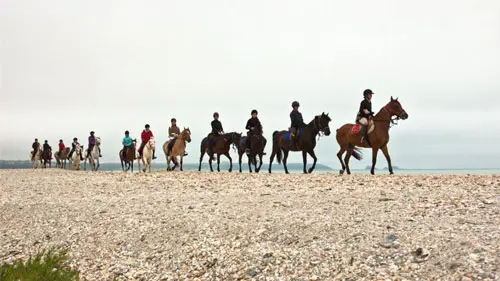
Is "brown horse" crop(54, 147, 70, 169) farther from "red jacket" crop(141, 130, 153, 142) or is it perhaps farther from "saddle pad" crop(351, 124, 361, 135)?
"saddle pad" crop(351, 124, 361, 135)

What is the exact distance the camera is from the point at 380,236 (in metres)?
7.32

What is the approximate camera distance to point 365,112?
1712cm

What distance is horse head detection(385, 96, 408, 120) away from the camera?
55.3 feet

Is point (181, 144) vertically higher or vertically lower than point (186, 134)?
lower

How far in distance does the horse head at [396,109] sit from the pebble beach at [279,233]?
5.42 meters

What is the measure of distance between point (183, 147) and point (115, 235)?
16.7 metres

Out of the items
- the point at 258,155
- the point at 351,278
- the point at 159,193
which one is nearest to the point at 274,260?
the point at 351,278

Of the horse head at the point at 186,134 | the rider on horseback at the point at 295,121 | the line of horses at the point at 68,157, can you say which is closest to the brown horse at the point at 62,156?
the line of horses at the point at 68,157

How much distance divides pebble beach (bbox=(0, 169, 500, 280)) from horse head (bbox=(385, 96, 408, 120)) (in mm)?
5417

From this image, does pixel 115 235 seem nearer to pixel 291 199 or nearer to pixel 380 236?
pixel 291 199

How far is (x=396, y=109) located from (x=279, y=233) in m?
10.8

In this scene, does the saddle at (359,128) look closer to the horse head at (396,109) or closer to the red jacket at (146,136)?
the horse head at (396,109)

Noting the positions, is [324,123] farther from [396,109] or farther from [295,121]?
[396,109]

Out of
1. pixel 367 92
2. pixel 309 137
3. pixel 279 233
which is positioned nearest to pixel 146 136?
pixel 309 137
